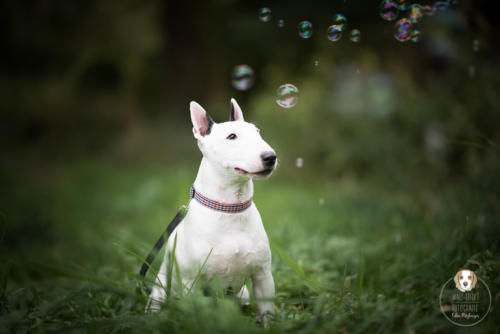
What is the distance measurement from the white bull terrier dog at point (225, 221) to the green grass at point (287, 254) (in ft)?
0.51

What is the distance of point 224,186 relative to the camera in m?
2.02

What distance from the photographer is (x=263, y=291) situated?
6.96 ft

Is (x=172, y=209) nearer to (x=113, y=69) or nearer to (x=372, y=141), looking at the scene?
(x=372, y=141)

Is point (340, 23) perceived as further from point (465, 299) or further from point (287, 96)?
point (465, 299)

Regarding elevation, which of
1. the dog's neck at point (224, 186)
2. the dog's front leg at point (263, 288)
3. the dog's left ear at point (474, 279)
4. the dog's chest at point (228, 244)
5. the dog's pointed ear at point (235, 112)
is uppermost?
the dog's pointed ear at point (235, 112)

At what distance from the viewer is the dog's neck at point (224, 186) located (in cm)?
200

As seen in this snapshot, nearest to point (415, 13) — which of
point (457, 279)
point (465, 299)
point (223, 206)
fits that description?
point (457, 279)

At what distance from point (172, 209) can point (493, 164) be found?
451 cm

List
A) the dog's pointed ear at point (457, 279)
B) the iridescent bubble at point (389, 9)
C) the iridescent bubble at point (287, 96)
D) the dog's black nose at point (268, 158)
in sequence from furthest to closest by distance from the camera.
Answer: the iridescent bubble at point (389, 9) < the iridescent bubble at point (287, 96) < the dog's pointed ear at point (457, 279) < the dog's black nose at point (268, 158)

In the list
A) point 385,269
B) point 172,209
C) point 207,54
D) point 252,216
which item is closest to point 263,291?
point 252,216

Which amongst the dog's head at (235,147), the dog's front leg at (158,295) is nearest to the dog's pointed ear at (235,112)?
the dog's head at (235,147)

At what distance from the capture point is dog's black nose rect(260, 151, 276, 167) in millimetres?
1845

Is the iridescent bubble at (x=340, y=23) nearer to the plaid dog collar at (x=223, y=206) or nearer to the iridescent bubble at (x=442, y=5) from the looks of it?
the iridescent bubble at (x=442, y=5)

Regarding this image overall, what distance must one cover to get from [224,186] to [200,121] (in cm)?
43
